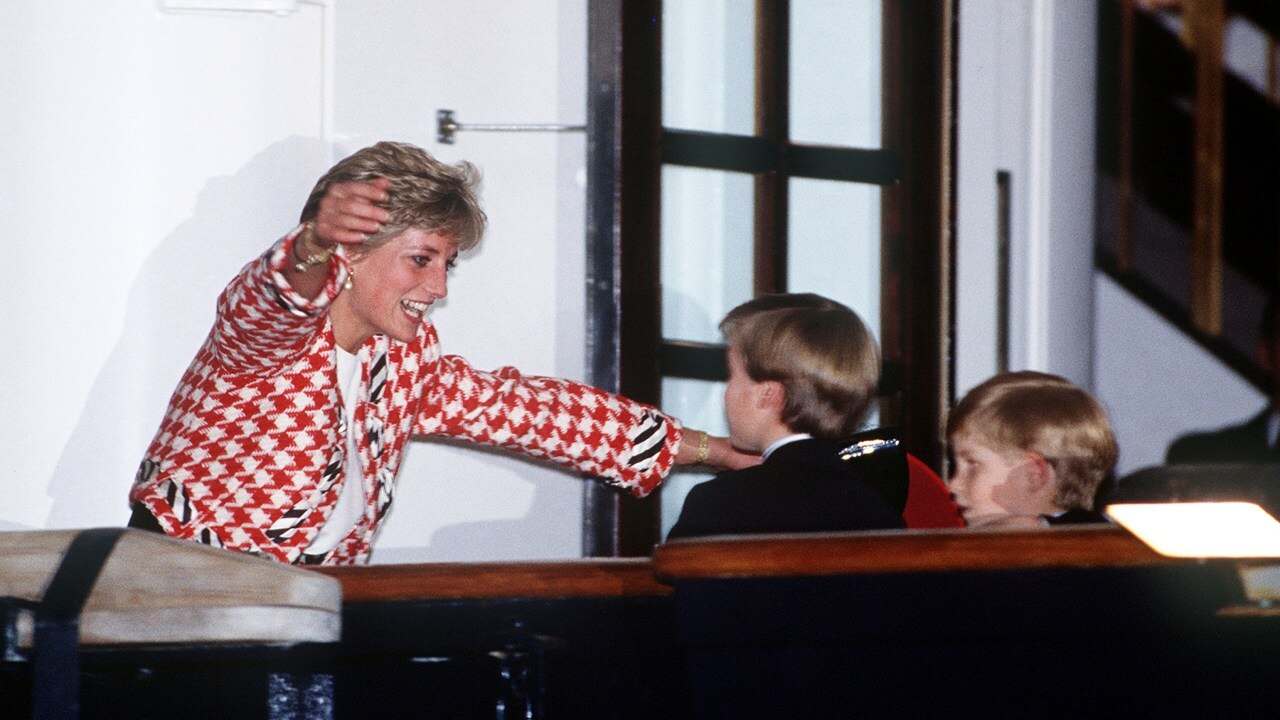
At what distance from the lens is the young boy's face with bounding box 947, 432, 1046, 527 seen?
166 centimetres

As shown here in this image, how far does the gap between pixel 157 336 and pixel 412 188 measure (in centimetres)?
39

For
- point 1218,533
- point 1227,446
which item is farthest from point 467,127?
point 1227,446

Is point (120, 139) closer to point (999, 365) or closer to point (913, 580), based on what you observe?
point (913, 580)

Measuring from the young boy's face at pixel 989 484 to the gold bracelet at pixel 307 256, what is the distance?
32.1 inches

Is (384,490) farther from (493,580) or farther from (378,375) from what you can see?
(493,580)

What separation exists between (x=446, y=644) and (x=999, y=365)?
236cm

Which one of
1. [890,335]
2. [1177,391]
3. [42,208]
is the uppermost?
[42,208]

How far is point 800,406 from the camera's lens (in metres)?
1.69

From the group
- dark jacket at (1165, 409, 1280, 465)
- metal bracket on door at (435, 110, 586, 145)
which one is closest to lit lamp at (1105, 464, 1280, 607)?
metal bracket on door at (435, 110, 586, 145)

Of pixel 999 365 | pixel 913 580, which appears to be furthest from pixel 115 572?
pixel 999 365

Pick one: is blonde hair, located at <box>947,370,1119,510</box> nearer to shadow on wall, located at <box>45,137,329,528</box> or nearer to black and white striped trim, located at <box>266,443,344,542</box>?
black and white striped trim, located at <box>266,443,344,542</box>

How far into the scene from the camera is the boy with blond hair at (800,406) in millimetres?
1524

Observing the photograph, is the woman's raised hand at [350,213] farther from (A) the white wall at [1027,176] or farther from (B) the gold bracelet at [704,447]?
(A) the white wall at [1027,176]

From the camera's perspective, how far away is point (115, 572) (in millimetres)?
1062
